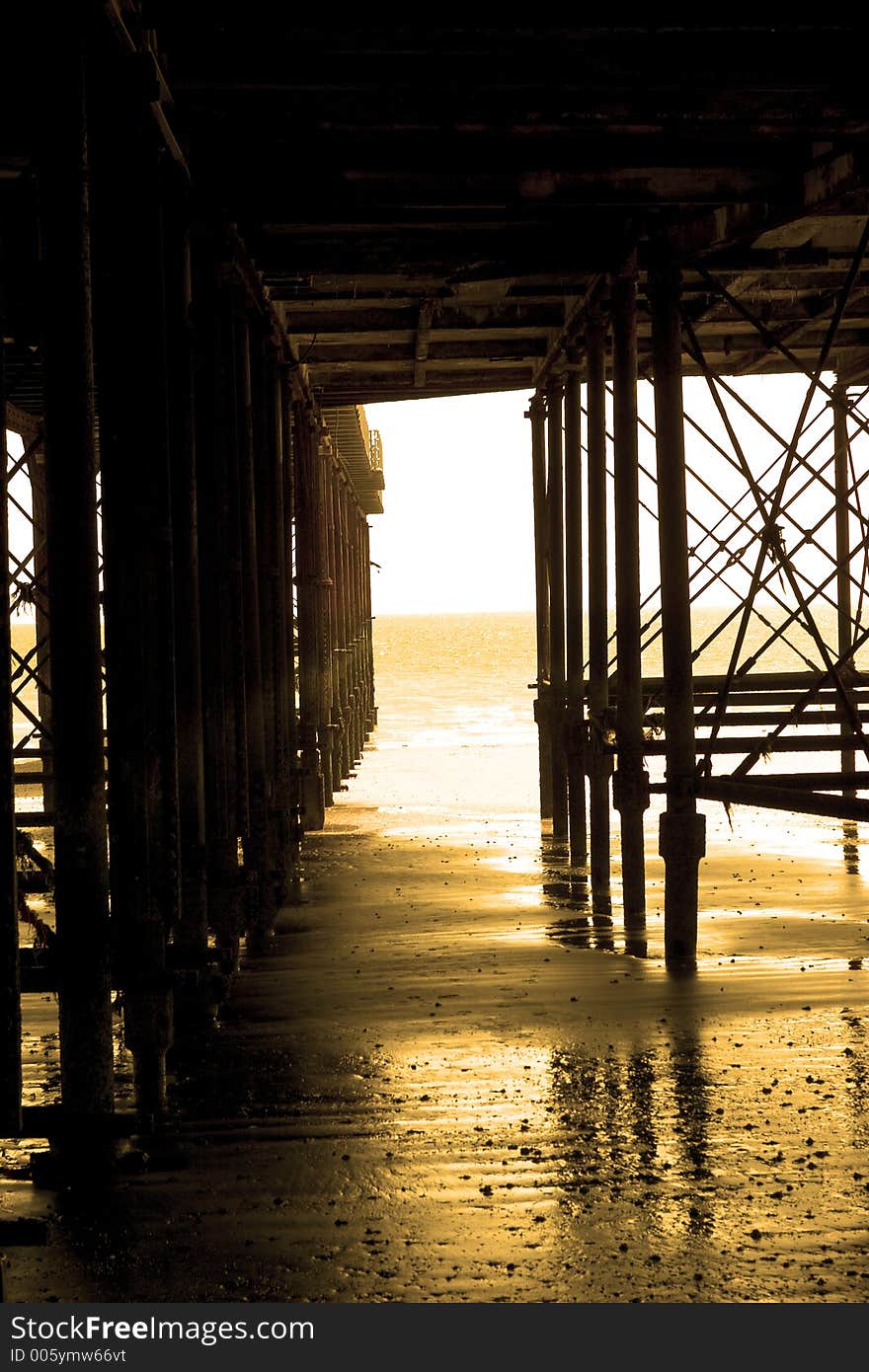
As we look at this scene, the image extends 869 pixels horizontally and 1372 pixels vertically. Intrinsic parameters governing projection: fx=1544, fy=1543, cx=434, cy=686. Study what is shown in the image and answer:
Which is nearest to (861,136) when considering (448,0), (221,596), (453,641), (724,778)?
(448,0)

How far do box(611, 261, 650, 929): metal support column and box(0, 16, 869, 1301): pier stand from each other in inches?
1.1

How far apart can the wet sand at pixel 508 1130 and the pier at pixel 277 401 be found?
0.07m

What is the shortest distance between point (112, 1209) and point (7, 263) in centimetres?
553

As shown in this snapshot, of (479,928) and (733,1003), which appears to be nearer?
(733,1003)

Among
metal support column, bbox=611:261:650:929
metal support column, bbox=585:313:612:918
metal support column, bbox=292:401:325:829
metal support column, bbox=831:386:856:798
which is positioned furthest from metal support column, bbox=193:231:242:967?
metal support column, bbox=831:386:856:798

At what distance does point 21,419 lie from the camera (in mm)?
15836

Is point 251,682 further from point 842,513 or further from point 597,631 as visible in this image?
point 842,513

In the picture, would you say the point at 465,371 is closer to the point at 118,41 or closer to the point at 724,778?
the point at 724,778

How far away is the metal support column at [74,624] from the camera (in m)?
5.01

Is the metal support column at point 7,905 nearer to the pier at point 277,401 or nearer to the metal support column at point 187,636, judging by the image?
the pier at point 277,401

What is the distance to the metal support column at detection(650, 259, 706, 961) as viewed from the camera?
29.7 feet

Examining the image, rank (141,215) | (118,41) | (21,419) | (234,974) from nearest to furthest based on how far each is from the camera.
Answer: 1. (118,41)
2. (141,215)
3. (234,974)
4. (21,419)

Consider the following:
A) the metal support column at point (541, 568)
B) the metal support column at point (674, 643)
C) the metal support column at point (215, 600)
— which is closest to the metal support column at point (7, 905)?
the metal support column at point (215, 600)

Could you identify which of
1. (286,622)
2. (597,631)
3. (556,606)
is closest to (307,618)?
(556,606)
